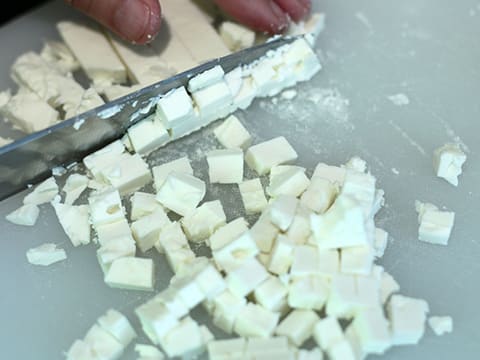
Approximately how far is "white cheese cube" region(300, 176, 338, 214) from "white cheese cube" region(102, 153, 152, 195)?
0.44 metres

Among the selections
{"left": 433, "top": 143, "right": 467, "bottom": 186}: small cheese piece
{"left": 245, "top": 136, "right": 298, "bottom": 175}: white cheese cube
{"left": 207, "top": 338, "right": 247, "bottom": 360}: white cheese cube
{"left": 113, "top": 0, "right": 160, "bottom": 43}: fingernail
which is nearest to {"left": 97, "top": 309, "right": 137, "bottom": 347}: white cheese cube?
{"left": 207, "top": 338, "right": 247, "bottom": 360}: white cheese cube

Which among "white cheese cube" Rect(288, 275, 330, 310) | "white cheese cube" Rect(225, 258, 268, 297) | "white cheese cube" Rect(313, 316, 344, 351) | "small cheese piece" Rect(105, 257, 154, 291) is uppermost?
"small cheese piece" Rect(105, 257, 154, 291)

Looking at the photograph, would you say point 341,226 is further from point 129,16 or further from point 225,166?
point 129,16

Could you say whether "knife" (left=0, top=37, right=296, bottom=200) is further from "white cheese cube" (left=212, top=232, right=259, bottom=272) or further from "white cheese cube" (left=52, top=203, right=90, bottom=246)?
"white cheese cube" (left=212, top=232, right=259, bottom=272)

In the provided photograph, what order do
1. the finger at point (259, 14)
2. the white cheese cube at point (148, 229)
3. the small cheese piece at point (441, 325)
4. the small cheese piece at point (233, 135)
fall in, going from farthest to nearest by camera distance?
1. the finger at point (259, 14)
2. the small cheese piece at point (233, 135)
3. the white cheese cube at point (148, 229)
4. the small cheese piece at point (441, 325)

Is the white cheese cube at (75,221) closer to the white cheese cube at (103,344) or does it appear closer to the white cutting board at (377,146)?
the white cutting board at (377,146)

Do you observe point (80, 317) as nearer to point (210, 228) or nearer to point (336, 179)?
point (210, 228)

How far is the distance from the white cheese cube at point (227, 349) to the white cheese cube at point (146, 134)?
618 mm

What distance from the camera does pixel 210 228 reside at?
5.72 feet

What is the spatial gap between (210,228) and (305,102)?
0.55 m

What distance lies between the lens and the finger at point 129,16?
1.94 m

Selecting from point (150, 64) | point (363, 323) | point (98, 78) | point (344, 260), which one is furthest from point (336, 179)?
point (98, 78)

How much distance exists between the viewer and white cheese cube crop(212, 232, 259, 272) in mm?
1606

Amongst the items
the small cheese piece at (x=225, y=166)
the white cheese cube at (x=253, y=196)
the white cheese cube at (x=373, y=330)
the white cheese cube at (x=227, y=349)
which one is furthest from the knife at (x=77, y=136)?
the white cheese cube at (x=373, y=330)
